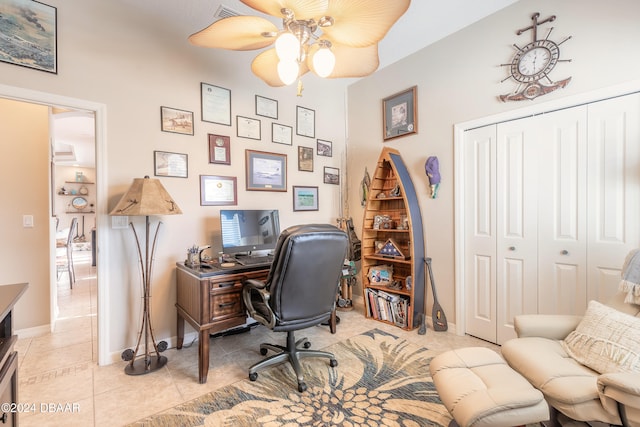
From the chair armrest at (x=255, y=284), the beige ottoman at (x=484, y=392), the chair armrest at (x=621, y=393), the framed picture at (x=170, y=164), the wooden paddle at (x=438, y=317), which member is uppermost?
the framed picture at (x=170, y=164)

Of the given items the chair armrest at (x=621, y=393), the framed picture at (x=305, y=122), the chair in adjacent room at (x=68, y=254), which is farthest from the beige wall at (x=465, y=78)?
the chair in adjacent room at (x=68, y=254)

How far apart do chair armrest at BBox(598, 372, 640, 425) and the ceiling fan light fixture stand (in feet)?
6.57

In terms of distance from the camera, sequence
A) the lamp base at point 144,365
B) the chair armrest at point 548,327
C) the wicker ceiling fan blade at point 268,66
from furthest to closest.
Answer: the lamp base at point 144,365
the wicker ceiling fan blade at point 268,66
the chair armrest at point 548,327

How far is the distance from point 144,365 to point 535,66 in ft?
13.1

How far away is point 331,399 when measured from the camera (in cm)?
185

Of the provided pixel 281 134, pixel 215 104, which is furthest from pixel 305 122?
pixel 215 104

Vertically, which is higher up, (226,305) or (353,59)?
(353,59)

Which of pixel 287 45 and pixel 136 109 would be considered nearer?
pixel 287 45

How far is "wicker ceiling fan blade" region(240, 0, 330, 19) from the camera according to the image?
1.38m

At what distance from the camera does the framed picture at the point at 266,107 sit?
122 inches

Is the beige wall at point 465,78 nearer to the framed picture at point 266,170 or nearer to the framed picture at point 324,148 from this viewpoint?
the framed picture at point 324,148

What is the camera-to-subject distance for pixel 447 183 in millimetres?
2885

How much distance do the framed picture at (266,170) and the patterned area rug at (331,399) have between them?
71.3 inches

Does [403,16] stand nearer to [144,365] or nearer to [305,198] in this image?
[305,198]
